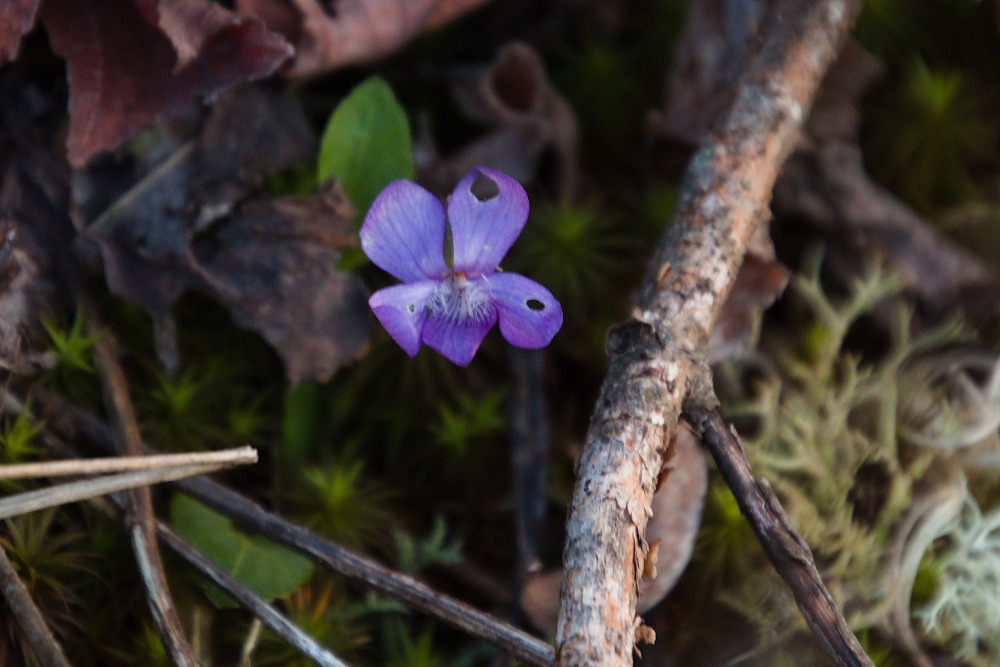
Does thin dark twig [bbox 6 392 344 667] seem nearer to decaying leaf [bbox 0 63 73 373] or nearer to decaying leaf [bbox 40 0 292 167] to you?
decaying leaf [bbox 0 63 73 373]

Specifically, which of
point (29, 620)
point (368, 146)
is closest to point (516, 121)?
point (368, 146)

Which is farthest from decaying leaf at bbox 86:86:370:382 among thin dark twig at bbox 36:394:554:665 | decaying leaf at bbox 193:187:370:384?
thin dark twig at bbox 36:394:554:665

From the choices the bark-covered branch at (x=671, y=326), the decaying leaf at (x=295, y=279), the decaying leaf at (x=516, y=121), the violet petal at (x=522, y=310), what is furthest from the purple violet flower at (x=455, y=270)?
the decaying leaf at (x=516, y=121)

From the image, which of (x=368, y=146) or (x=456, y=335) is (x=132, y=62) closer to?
(x=368, y=146)

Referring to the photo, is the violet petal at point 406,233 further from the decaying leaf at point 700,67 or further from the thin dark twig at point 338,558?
the decaying leaf at point 700,67

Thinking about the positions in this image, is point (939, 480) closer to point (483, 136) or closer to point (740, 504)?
point (740, 504)

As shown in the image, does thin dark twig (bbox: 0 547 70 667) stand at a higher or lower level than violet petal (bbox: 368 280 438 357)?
lower

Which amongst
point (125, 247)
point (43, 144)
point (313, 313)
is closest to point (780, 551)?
point (313, 313)
